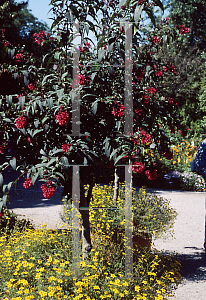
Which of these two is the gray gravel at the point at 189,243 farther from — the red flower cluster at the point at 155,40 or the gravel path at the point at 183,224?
the red flower cluster at the point at 155,40

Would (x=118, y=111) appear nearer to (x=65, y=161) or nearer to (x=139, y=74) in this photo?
(x=139, y=74)

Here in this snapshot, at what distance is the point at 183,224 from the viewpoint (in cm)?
546

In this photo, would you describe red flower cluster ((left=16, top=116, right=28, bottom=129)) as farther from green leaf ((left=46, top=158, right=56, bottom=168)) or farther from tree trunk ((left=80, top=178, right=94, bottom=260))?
tree trunk ((left=80, top=178, right=94, bottom=260))

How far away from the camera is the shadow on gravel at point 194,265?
3.47m

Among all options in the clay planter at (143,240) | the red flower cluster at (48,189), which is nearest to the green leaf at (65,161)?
the red flower cluster at (48,189)

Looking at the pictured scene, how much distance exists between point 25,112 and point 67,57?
2.05 feet

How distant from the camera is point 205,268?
3.73 meters

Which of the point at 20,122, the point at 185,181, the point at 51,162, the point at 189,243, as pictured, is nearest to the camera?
the point at 51,162

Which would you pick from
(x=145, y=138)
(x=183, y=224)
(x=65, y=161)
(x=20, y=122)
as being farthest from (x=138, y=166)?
(x=183, y=224)

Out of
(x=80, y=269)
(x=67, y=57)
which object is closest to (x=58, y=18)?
(x=67, y=57)

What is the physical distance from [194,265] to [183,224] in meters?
1.69

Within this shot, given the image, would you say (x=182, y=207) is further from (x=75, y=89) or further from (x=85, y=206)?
(x=75, y=89)

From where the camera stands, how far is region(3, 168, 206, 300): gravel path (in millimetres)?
3309

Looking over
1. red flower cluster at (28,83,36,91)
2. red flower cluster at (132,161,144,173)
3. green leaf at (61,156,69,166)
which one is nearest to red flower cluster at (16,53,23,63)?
red flower cluster at (28,83,36,91)
